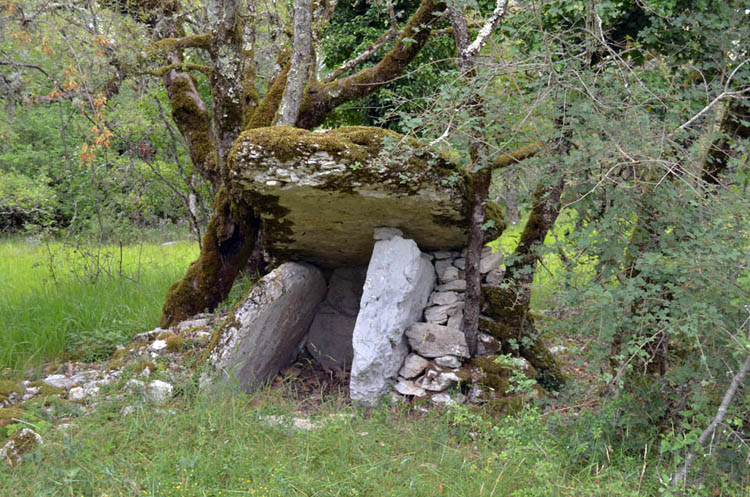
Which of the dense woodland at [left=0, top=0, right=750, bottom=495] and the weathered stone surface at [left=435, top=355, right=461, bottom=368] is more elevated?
the dense woodland at [left=0, top=0, right=750, bottom=495]

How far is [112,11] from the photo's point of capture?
23.6ft

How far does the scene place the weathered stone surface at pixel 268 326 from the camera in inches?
192

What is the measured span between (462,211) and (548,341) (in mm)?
→ 2427

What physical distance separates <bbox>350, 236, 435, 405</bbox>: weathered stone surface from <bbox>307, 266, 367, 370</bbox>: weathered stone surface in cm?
112

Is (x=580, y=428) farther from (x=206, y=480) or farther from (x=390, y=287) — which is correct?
(x=206, y=480)

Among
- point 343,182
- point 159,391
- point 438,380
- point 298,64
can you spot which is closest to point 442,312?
point 438,380

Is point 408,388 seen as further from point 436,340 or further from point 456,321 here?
point 456,321

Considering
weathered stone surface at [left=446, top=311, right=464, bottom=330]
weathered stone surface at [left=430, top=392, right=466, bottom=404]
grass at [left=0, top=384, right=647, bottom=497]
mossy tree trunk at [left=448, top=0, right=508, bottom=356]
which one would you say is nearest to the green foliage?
mossy tree trunk at [left=448, top=0, right=508, bottom=356]

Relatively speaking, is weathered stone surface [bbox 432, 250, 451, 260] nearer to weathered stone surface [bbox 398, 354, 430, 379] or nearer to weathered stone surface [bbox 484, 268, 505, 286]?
weathered stone surface [bbox 484, 268, 505, 286]

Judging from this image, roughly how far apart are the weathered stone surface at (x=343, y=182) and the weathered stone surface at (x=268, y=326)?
600 mm

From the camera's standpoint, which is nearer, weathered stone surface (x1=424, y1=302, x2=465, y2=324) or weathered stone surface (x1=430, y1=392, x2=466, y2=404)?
weathered stone surface (x1=430, y1=392, x2=466, y2=404)

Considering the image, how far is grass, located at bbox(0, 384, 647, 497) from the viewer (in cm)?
318

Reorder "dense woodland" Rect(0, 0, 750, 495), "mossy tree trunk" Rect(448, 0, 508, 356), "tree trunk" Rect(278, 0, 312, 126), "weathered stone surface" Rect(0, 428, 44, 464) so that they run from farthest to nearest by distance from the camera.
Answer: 1. "tree trunk" Rect(278, 0, 312, 126)
2. "mossy tree trunk" Rect(448, 0, 508, 356)
3. "weathered stone surface" Rect(0, 428, 44, 464)
4. "dense woodland" Rect(0, 0, 750, 495)

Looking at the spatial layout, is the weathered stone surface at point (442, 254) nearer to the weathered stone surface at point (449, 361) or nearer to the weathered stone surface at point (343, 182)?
the weathered stone surface at point (343, 182)
